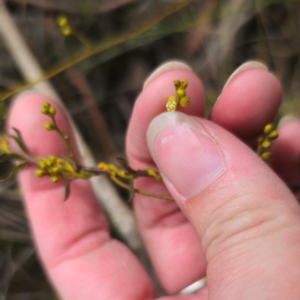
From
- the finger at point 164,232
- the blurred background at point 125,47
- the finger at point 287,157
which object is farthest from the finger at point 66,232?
the finger at point 287,157

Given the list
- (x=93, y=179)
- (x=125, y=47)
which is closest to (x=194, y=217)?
(x=93, y=179)

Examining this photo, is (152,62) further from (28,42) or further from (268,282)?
(268,282)

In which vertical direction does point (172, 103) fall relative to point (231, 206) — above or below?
above

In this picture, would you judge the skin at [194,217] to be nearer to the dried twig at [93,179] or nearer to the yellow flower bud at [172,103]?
the yellow flower bud at [172,103]

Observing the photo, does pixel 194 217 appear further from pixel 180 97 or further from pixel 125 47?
pixel 125 47

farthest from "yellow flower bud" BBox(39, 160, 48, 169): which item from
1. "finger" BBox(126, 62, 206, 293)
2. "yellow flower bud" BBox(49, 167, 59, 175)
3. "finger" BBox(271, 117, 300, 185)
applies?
"finger" BBox(271, 117, 300, 185)

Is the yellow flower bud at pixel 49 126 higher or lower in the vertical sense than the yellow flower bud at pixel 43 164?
higher
